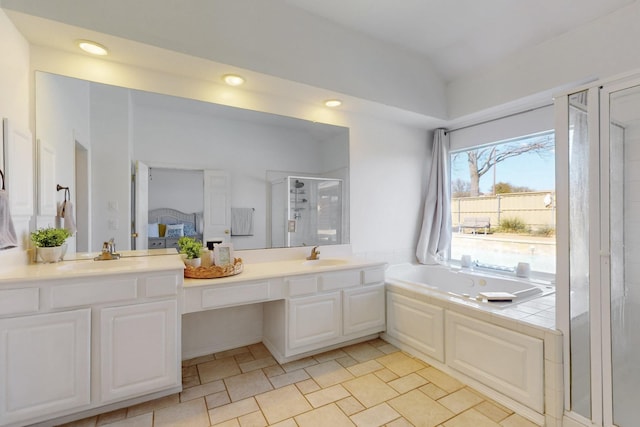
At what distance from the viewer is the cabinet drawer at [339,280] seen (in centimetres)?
251

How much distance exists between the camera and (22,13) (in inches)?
64.9

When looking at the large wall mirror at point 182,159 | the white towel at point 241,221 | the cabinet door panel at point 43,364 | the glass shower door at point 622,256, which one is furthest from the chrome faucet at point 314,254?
the glass shower door at point 622,256

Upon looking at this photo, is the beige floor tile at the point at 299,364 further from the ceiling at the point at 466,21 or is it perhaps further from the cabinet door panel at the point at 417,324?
the ceiling at the point at 466,21

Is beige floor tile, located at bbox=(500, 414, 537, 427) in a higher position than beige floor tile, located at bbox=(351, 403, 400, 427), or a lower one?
lower

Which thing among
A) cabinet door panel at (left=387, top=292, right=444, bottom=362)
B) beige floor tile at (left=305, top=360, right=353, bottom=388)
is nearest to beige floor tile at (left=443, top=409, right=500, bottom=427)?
cabinet door panel at (left=387, top=292, right=444, bottom=362)

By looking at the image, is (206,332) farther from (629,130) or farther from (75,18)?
(629,130)

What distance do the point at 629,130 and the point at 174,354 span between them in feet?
9.80

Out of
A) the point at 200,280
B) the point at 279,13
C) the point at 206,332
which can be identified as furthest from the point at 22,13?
the point at 206,332

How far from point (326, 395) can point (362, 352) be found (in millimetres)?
711

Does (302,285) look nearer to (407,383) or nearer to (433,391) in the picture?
(407,383)

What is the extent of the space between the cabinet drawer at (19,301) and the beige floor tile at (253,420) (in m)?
1.30

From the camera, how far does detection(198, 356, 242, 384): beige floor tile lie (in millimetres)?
2227

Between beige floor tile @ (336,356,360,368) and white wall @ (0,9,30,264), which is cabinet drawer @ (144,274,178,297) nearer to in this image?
white wall @ (0,9,30,264)

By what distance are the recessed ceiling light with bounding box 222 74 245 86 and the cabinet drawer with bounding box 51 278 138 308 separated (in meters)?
1.69
